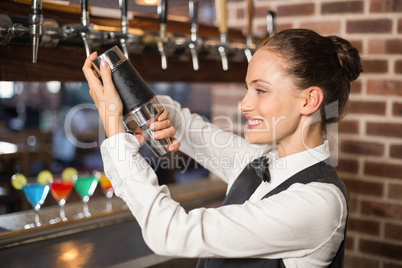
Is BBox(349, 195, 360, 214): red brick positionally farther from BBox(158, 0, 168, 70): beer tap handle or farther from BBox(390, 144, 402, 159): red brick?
BBox(158, 0, 168, 70): beer tap handle

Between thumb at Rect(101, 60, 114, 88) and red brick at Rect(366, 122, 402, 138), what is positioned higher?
thumb at Rect(101, 60, 114, 88)

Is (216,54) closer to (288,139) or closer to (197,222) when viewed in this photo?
(288,139)

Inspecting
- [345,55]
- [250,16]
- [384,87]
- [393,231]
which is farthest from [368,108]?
[345,55]

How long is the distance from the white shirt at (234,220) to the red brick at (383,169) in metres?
1.15

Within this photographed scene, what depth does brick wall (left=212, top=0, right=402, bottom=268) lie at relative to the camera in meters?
2.15

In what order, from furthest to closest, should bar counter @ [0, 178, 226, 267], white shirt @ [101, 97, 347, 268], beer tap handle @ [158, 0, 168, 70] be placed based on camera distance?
1. beer tap handle @ [158, 0, 168, 70]
2. bar counter @ [0, 178, 226, 267]
3. white shirt @ [101, 97, 347, 268]

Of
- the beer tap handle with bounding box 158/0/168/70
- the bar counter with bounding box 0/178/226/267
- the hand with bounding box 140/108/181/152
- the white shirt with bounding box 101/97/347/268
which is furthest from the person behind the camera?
the beer tap handle with bounding box 158/0/168/70

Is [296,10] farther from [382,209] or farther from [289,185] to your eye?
[289,185]

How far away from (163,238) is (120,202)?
1044mm

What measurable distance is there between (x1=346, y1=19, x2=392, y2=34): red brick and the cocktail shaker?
1421 millimetres

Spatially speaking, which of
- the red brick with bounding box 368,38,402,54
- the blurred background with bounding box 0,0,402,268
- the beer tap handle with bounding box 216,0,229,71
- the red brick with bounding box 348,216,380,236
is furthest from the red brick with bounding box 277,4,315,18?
the red brick with bounding box 348,216,380,236

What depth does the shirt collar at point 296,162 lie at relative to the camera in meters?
1.25

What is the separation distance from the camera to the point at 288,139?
129cm

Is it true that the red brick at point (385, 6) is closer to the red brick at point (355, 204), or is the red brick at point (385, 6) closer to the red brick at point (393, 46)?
the red brick at point (393, 46)
